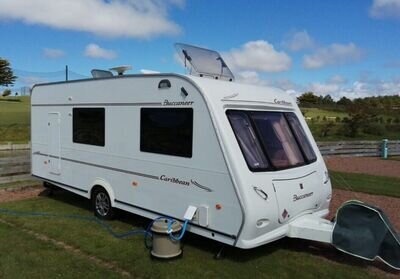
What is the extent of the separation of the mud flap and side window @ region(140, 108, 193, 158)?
2326 mm

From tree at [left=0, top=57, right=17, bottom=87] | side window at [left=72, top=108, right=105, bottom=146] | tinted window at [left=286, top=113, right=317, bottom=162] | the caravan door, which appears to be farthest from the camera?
tree at [left=0, top=57, right=17, bottom=87]

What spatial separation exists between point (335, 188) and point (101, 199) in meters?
7.15

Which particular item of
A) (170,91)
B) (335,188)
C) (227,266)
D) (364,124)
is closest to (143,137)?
(170,91)

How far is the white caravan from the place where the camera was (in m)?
5.80

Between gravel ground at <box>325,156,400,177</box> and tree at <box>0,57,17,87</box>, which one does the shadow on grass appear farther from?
tree at <box>0,57,17,87</box>

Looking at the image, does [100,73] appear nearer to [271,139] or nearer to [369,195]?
[271,139]

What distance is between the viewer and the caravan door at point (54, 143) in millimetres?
9320

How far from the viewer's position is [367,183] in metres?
13.4

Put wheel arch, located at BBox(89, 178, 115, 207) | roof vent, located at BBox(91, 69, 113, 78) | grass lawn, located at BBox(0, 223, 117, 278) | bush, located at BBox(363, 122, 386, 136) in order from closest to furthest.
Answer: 1. grass lawn, located at BBox(0, 223, 117, 278)
2. wheel arch, located at BBox(89, 178, 115, 207)
3. roof vent, located at BBox(91, 69, 113, 78)
4. bush, located at BBox(363, 122, 386, 136)

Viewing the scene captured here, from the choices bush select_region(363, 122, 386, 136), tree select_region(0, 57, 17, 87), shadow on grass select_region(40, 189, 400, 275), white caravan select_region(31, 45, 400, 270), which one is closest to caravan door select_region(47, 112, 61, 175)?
white caravan select_region(31, 45, 400, 270)

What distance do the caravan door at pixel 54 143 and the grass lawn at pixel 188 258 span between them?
1855mm

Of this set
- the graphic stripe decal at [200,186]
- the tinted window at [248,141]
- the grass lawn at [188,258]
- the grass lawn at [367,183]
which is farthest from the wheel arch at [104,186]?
the grass lawn at [367,183]

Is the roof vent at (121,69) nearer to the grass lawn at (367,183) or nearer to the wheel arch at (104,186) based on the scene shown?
the wheel arch at (104,186)

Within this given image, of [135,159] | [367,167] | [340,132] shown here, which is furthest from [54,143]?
[340,132]
